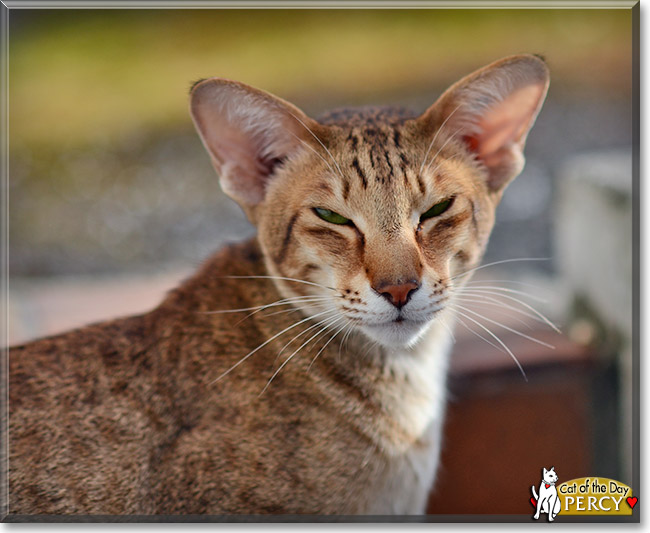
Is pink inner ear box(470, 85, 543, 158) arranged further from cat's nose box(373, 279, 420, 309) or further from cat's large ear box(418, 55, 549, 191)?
cat's nose box(373, 279, 420, 309)

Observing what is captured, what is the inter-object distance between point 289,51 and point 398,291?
1.11 metres

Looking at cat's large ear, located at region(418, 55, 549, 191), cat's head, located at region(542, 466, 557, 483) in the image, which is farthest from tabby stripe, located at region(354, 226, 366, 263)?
cat's head, located at region(542, 466, 557, 483)

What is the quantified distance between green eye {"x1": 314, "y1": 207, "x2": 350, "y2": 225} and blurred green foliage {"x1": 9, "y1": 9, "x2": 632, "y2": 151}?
544 millimetres

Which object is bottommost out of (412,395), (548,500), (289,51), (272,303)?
(548,500)

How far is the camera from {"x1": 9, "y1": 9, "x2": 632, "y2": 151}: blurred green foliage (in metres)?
2.29

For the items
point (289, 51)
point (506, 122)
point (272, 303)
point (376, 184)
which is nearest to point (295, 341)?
point (272, 303)

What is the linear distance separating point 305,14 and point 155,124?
1193 mm

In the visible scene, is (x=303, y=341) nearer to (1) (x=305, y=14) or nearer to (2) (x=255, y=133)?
(2) (x=255, y=133)

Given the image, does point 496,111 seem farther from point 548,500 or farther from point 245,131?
point 548,500

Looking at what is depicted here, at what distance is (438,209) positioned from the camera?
1913mm

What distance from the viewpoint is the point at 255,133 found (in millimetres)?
1977

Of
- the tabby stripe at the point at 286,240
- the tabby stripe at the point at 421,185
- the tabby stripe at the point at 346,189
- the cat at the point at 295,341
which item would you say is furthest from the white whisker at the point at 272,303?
the tabby stripe at the point at 421,185

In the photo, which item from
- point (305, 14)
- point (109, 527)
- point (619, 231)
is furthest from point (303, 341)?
point (619, 231)

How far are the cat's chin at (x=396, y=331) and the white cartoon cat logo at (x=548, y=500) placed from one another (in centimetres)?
70
